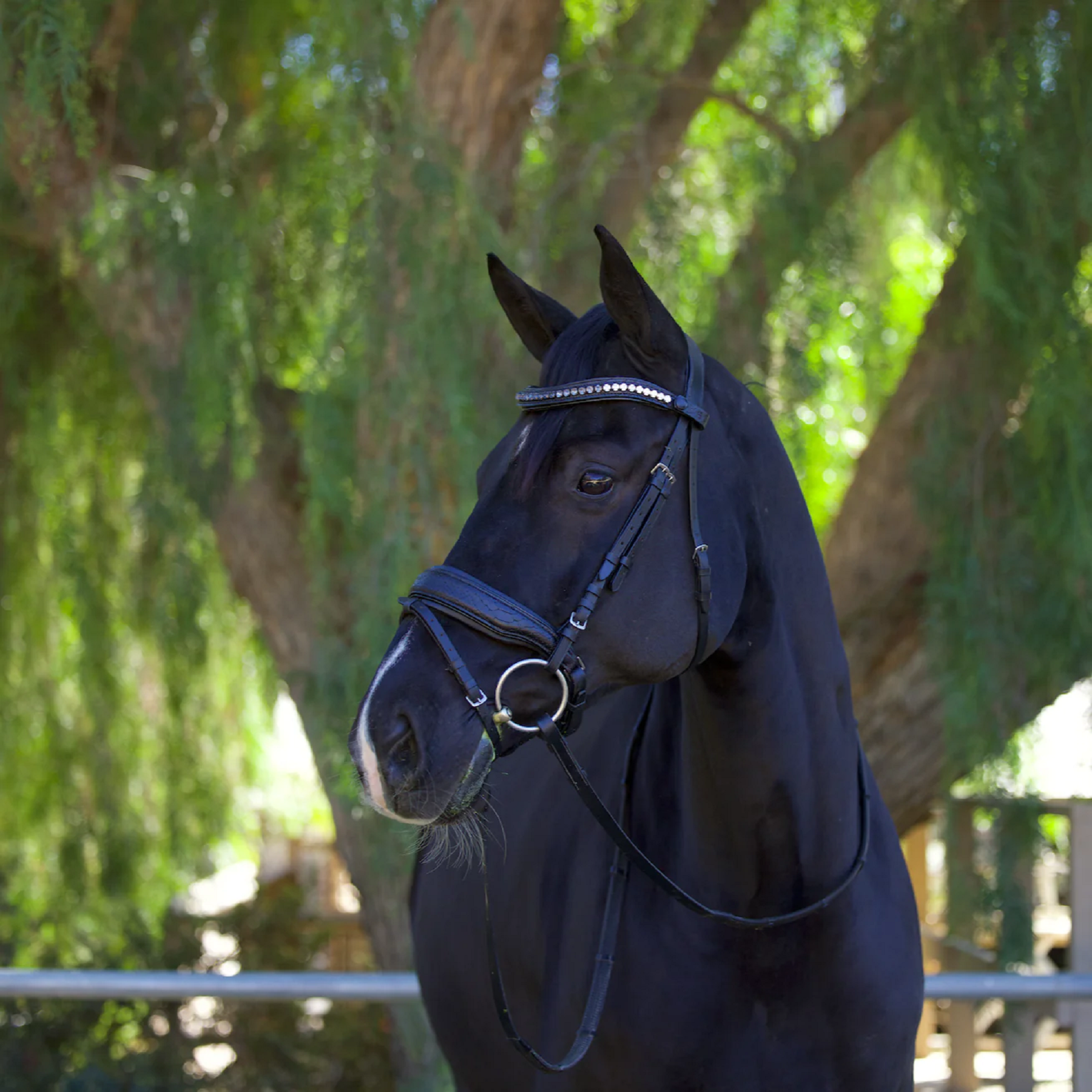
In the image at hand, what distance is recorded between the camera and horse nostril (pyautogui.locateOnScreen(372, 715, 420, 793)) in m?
1.40

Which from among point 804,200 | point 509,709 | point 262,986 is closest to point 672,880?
point 509,709

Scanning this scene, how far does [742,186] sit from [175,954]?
375cm

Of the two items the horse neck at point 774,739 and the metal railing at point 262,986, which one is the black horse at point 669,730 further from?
the metal railing at point 262,986

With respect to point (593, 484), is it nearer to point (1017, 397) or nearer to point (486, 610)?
point (486, 610)

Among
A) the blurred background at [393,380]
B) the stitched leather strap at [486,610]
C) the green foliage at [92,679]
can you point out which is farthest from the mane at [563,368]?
the green foliage at [92,679]

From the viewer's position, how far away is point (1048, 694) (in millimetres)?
3449

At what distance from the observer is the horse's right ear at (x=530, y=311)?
5.86ft

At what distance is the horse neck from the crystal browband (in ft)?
0.67

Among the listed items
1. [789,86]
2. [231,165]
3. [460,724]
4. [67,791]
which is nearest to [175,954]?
[67,791]

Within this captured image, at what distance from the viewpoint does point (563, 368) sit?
5.34 feet

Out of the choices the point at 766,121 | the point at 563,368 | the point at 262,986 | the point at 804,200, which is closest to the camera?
the point at 563,368

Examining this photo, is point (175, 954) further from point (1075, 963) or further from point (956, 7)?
point (956, 7)

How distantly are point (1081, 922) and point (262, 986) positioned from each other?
2.33 m

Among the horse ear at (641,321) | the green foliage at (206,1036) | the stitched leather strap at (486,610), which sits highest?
the horse ear at (641,321)
